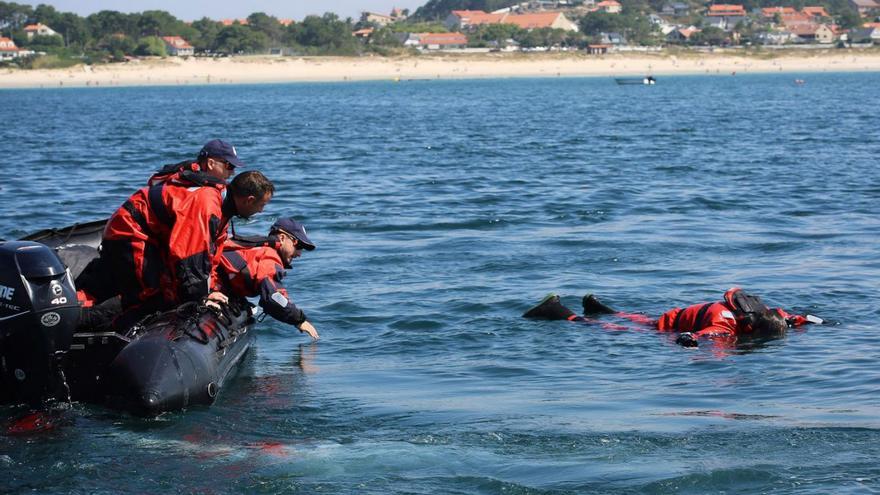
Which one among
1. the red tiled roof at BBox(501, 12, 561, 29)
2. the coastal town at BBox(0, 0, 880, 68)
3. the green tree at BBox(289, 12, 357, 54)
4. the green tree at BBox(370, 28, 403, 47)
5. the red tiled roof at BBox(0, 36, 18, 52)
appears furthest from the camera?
the red tiled roof at BBox(501, 12, 561, 29)

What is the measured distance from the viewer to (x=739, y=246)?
15.7m

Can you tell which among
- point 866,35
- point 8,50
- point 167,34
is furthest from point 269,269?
point 866,35

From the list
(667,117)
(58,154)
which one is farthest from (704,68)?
(58,154)

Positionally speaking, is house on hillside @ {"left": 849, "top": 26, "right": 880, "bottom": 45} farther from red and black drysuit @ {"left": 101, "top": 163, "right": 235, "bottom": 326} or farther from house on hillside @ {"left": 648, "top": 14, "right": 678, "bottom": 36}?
red and black drysuit @ {"left": 101, "top": 163, "right": 235, "bottom": 326}

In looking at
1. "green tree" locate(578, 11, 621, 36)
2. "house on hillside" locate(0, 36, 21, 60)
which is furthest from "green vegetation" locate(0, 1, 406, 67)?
"green tree" locate(578, 11, 621, 36)

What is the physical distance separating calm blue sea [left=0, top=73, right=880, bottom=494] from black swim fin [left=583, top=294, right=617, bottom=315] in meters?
0.43

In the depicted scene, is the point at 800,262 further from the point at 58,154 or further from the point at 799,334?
the point at 58,154

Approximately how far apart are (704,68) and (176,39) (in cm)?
6328

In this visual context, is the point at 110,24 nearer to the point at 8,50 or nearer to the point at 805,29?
the point at 8,50

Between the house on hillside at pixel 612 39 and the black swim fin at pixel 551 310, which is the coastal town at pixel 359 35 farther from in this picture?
the black swim fin at pixel 551 310

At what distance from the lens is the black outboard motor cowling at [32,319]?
7.37 meters

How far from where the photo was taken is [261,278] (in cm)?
892

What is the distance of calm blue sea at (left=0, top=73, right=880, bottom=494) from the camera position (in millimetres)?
7152

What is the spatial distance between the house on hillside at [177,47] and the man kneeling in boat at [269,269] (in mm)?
134896
